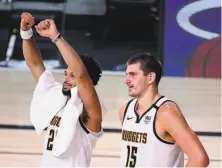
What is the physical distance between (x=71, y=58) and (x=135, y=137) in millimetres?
535

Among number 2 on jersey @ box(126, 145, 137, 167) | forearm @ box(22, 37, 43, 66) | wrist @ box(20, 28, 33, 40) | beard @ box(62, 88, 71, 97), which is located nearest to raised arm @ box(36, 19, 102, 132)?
beard @ box(62, 88, 71, 97)

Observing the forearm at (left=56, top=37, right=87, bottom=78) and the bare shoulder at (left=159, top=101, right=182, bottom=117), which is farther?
the forearm at (left=56, top=37, right=87, bottom=78)

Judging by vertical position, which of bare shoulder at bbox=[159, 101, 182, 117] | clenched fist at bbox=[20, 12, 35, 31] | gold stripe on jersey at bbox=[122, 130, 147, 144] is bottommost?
gold stripe on jersey at bbox=[122, 130, 147, 144]

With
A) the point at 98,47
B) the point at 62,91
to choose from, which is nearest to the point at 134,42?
the point at 98,47

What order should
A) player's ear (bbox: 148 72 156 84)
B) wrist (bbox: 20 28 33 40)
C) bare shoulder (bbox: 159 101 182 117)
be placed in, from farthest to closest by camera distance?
1. wrist (bbox: 20 28 33 40)
2. player's ear (bbox: 148 72 156 84)
3. bare shoulder (bbox: 159 101 182 117)

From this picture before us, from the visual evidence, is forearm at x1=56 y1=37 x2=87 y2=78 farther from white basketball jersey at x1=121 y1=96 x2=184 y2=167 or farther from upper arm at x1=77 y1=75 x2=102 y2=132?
white basketball jersey at x1=121 y1=96 x2=184 y2=167

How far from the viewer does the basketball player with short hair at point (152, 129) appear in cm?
280

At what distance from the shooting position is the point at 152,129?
293 cm

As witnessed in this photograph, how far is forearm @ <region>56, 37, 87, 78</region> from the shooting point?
9.96 feet

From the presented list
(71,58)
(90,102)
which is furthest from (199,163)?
(71,58)

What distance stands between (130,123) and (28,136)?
12.9ft

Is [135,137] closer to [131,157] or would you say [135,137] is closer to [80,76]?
[131,157]

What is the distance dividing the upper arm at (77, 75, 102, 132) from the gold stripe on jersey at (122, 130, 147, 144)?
258mm

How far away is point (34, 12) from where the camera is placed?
1223 cm
